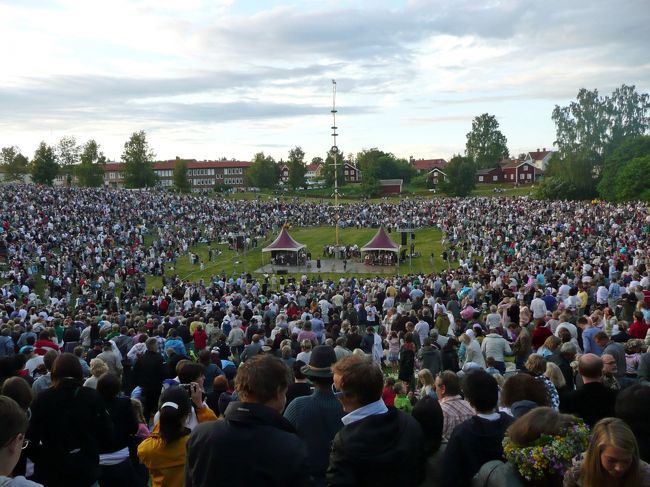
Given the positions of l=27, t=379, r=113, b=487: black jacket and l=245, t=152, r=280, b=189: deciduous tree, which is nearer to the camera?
l=27, t=379, r=113, b=487: black jacket

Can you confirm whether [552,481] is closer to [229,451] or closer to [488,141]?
[229,451]

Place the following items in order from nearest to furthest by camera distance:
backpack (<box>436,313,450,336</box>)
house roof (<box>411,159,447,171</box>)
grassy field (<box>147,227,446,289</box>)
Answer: backpack (<box>436,313,450,336</box>) → grassy field (<box>147,227,446,289</box>) → house roof (<box>411,159,447,171</box>)

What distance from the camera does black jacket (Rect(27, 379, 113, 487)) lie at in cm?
452

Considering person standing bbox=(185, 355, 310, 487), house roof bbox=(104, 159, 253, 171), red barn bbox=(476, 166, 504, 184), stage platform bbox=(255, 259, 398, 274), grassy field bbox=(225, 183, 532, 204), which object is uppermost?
house roof bbox=(104, 159, 253, 171)

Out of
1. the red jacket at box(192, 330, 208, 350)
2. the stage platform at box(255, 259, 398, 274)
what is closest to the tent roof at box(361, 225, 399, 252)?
the stage platform at box(255, 259, 398, 274)

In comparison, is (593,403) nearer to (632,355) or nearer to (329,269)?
(632,355)

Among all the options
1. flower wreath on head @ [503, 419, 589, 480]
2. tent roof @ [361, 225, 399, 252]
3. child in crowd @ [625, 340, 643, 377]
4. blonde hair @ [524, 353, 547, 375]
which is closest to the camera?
flower wreath on head @ [503, 419, 589, 480]

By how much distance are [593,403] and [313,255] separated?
35893 millimetres

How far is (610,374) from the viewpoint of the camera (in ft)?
20.6

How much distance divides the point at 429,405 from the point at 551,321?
8.08 metres

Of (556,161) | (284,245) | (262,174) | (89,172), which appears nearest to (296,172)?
(262,174)

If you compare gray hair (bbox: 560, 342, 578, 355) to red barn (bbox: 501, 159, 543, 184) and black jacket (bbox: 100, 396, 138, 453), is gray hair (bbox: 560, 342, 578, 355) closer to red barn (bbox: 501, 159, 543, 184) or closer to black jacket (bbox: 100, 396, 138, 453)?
black jacket (bbox: 100, 396, 138, 453)

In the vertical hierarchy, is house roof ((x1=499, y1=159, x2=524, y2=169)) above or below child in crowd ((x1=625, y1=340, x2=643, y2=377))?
above

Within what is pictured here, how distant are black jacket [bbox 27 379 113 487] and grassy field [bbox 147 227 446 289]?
27.5 meters
